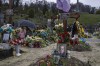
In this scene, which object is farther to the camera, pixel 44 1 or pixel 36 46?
pixel 44 1

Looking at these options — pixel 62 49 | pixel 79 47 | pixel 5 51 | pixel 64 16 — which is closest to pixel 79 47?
pixel 79 47

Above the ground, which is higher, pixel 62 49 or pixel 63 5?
pixel 63 5

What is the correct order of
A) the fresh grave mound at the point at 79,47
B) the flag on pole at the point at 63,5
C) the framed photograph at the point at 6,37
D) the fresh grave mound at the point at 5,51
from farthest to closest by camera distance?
the fresh grave mound at the point at 79,47 → the framed photograph at the point at 6,37 → the fresh grave mound at the point at 5,51 → the flag on pole at the point at 63,5

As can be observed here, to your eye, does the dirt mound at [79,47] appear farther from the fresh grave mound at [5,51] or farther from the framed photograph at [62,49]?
the framed photograph at [62,49]

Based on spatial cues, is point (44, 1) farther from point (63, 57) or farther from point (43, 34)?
point (63, 57)

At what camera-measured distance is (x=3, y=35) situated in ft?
57.9

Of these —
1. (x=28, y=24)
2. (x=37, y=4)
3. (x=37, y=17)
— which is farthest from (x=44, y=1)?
(x=28, y=24)

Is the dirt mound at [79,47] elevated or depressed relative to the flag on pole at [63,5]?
depressed

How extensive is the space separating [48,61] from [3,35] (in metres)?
7.12

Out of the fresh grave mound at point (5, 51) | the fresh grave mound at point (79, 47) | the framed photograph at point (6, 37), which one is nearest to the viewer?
the fresh grave mound at point (5, 51)

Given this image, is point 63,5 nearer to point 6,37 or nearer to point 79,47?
point 6,37

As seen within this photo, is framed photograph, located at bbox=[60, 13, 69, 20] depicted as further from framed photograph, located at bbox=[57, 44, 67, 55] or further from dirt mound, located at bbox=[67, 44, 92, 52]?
dirt mound, located at bbox=[67, 44, 92, 52]

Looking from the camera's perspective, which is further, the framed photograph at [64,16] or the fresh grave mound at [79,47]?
the fresh grave mound at [79,47]

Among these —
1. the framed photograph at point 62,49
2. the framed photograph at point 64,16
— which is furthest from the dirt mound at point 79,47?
the framed photograph at point 64,16
